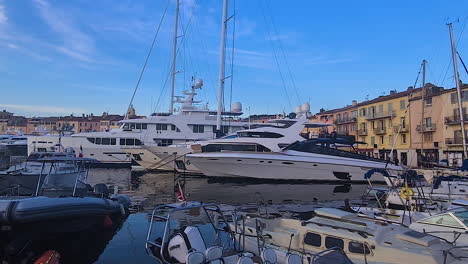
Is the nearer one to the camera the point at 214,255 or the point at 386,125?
the point at 214,255

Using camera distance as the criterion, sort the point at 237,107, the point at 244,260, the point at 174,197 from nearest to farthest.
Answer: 1. the point at 244,260
2. the point at 174,197
3. the point at 237,107

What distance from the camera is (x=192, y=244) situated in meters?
7.61

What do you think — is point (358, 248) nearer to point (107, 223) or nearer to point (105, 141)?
point (107, 223)

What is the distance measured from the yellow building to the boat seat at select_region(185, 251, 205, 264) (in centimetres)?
4583

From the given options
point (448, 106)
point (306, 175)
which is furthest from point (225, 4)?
point (448, 106)

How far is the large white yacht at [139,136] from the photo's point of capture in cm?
4109

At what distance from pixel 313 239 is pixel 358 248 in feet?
3.58

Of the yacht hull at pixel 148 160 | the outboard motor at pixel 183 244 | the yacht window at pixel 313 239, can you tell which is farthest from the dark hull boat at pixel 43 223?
the yacht hull at pixel 148 160

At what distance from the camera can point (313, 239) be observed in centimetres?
838

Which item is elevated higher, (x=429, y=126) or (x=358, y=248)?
(x=429, y=126)

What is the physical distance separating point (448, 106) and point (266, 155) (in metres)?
30.5

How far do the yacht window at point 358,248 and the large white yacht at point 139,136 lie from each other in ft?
108

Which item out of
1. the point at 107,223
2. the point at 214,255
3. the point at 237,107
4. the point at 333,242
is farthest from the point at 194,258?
the point at 237,107

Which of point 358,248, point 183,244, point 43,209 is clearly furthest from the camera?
point 43,209
